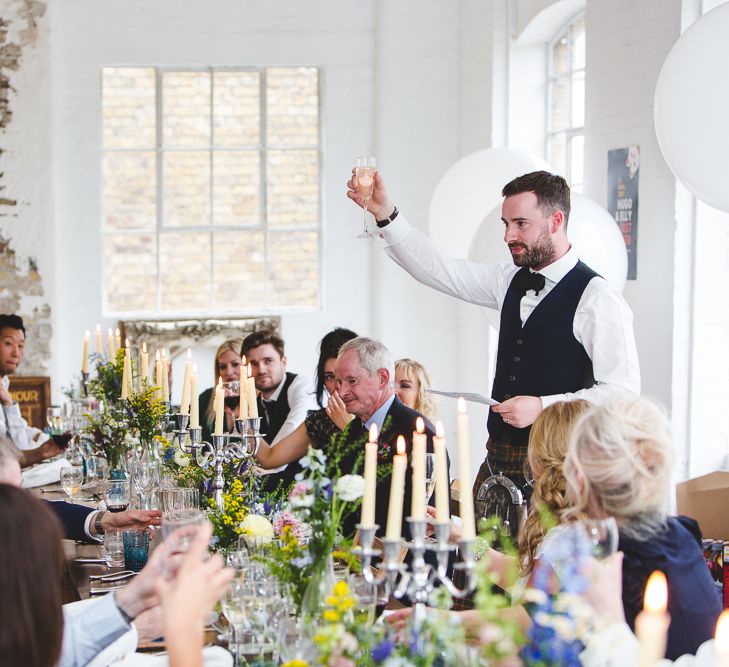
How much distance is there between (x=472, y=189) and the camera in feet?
18.1

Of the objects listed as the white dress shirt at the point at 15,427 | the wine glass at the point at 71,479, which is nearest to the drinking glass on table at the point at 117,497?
the wine glass at the point at 71,479

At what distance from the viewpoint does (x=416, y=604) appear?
1.79 meters

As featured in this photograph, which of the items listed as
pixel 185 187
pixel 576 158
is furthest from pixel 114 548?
pixel 185 187

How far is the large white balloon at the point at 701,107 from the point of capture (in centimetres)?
354

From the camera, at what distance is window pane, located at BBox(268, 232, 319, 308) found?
7.95 metres

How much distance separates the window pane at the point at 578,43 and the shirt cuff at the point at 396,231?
10.5ft

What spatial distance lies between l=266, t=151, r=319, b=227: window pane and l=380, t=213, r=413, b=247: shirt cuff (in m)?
4.24

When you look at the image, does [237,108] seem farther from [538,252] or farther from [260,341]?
[538,252]

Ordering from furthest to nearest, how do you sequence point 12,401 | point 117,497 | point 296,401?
point 12,401
point 296,401
point 117,497

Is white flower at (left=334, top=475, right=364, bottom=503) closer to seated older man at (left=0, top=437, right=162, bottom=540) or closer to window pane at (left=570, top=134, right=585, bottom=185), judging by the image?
seated older man at (left=0, top=437, right=162, bottom=540)

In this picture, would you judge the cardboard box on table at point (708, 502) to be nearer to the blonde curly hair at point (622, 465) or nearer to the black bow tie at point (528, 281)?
the black bow tie at point (528, 281)

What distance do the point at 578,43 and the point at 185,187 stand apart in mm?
3000

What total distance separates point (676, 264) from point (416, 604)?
3.25m

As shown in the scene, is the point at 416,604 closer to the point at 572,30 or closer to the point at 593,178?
the point at 593,178
